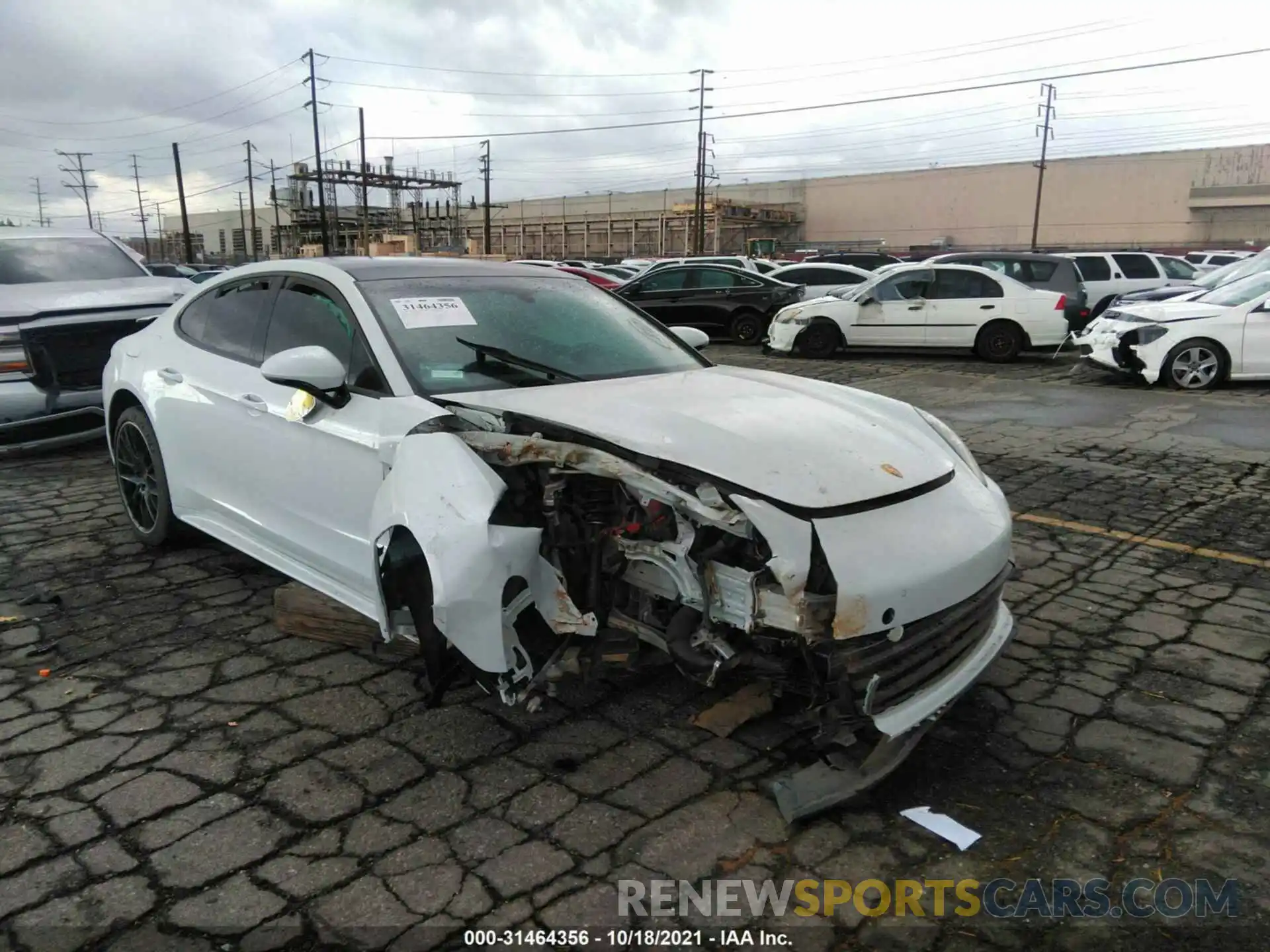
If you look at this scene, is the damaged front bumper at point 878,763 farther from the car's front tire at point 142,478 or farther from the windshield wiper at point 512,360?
the car's front tire at point 142,478

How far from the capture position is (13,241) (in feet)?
25.5

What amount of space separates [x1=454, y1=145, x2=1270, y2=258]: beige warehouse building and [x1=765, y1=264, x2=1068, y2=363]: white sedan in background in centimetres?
4015

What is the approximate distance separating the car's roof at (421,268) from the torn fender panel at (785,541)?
2.15 metres

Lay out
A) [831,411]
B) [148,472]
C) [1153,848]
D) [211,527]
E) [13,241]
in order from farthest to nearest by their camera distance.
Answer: [13,241], [148,472], [211,527], [831,411], [1153,848]

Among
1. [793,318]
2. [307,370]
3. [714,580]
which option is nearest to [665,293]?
[793,318]

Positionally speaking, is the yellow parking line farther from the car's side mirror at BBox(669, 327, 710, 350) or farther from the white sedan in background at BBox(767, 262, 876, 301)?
the white sedan in background at BBox(767, 262, 876, 301)

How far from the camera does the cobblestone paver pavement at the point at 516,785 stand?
2.27 metres

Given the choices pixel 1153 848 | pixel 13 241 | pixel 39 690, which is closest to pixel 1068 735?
pixel 1153 848

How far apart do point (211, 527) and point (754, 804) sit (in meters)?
3.00

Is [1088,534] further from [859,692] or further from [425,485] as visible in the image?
[425,485]

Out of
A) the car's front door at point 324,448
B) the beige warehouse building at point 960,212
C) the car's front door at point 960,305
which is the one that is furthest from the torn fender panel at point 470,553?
the beige warehouse building at point 960,212

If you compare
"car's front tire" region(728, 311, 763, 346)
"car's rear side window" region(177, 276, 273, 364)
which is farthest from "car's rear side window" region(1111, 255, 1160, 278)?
"car's rear side window" region(177, 276, 273, 364)

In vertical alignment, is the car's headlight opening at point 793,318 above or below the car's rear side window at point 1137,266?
below

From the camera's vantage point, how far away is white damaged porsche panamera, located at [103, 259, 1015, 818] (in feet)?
8.53
